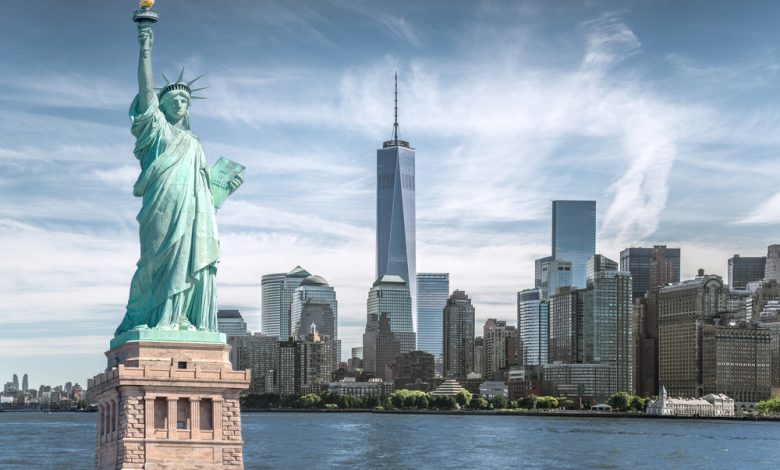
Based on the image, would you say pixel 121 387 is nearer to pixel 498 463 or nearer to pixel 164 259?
pixel 164 259

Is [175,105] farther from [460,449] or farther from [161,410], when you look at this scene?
[460,449]

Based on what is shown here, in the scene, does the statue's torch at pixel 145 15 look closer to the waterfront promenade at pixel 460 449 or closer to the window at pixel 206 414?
the window at pixel 206 414

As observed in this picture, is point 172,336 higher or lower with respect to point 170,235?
lower

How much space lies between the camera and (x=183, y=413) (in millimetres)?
46844

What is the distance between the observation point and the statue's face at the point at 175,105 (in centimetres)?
4997

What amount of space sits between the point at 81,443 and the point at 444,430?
6302 cm

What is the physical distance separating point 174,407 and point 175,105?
35.8 ft

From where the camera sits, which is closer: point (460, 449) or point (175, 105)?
point (175, 105)

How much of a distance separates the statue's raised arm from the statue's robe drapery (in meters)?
0.32

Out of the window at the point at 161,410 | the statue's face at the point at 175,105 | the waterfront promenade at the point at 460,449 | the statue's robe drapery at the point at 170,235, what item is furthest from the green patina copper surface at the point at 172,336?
the waterfront promenade at the point at 460,449

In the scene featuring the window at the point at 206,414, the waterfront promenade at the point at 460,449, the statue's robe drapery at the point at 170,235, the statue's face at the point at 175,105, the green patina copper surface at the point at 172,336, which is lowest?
the waterfront promenade at the point at 460,449

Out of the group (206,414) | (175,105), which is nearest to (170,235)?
(175,105)

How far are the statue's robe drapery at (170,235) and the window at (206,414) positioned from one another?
119 inches

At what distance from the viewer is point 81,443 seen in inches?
5197
